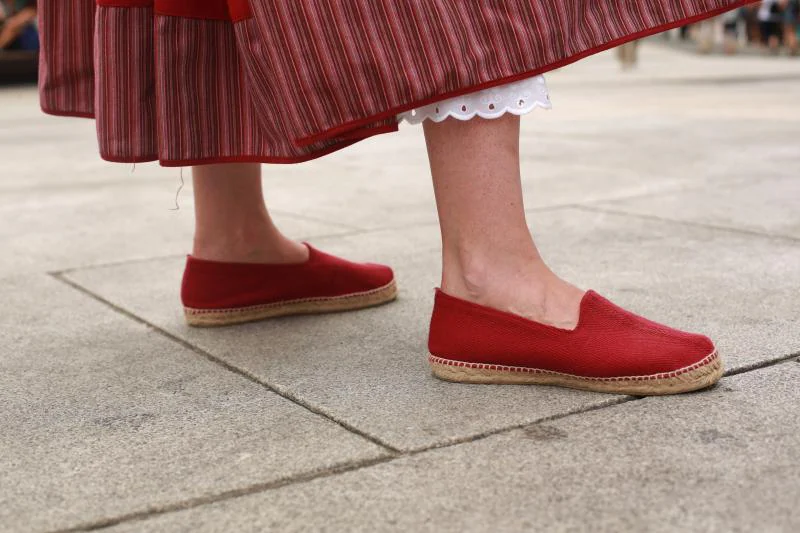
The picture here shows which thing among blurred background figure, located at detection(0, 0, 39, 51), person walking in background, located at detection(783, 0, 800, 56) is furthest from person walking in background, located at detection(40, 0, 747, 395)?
person walking in background, located at detection(783, 0, 800, 56)

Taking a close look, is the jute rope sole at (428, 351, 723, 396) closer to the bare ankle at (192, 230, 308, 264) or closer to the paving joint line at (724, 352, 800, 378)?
the paving joint line at (724, 352, 800, 378)

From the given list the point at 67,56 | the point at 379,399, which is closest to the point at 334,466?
the point at 379,399

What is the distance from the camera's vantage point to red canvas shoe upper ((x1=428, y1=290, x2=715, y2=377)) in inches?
52.4

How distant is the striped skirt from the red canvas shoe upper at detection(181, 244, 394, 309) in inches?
12.8

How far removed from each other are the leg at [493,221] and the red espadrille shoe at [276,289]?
0.47 m

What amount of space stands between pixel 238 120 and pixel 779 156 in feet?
9.47

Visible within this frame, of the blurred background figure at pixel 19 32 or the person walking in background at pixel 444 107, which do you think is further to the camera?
the blurred background figure at pixel 19 32

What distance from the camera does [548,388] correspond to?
1390mm

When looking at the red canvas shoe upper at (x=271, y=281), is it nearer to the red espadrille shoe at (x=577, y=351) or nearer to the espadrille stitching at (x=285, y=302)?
the espadrille stitching at (x=285, y=302)

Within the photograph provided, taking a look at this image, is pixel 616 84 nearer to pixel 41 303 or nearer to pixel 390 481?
pixel 41 303

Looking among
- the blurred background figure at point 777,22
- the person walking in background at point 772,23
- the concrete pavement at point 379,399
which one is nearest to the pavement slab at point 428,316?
the concrete pavement at point 379,399

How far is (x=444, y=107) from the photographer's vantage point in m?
1.34

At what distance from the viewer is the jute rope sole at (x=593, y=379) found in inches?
52.0

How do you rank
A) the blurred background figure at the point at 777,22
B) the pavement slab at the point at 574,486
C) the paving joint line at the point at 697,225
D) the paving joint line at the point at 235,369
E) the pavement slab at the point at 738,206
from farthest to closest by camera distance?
1. the blurred background figure at the point at 777,22
2. the pavement slab at the point at 738,206
3. the paving joint line at the point at 697,225
4. the paving joint line at the point at 235,369
5. the pavement slab at the point at 574,486
